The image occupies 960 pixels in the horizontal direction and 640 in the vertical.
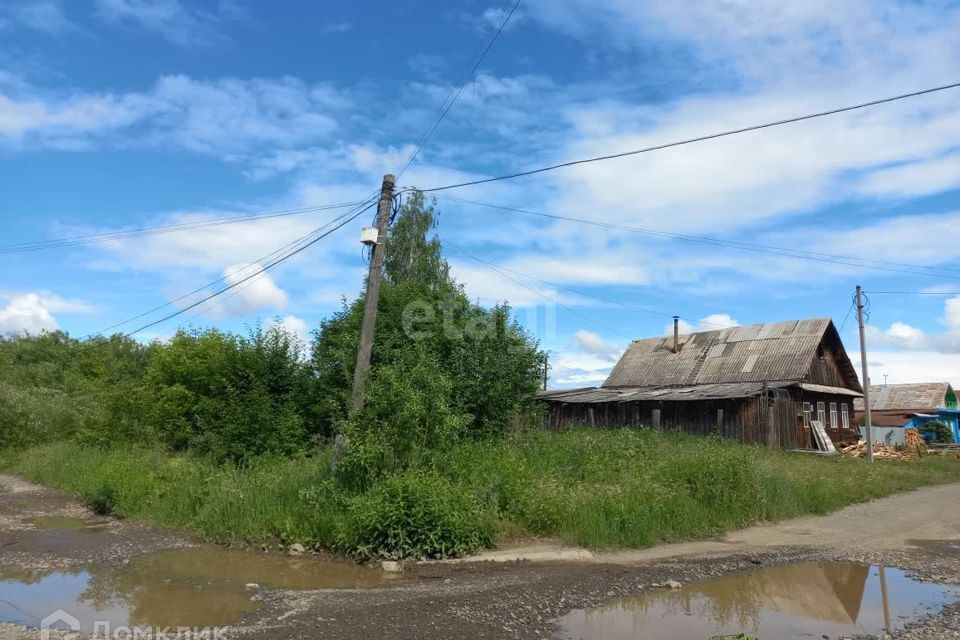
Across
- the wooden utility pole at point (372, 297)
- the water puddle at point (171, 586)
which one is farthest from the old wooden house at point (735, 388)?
the water puddle at point (171, 586)

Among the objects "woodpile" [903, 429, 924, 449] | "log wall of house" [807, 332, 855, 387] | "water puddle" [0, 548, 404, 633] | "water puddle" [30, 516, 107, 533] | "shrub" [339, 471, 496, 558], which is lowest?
"water puddle" [30, 516, 107, 533]

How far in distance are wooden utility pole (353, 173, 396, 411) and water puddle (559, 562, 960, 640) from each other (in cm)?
561

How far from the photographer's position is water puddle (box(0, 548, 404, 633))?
687cm

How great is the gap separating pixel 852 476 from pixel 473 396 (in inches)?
404

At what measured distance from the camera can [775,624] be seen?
6.79 meters

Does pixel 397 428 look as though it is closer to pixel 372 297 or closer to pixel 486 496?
pixel 486 496

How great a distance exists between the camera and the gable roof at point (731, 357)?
29391 millimetres

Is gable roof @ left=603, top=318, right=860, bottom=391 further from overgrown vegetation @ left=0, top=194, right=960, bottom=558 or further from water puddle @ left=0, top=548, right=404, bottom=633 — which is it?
water puddle @ left=0, top=548, right=404, bottom=633

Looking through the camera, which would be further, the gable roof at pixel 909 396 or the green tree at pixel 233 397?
the gable roof at pixel 909 396

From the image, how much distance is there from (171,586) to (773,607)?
7.08m

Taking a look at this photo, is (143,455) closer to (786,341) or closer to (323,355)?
(323,355)

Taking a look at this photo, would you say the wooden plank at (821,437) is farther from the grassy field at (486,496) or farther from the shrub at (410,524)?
the shrub at (410,524)

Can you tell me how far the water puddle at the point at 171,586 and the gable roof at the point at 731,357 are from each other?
78.5 ft

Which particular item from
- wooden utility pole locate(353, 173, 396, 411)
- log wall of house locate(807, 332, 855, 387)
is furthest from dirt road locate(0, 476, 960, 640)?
log wall of house locate(807, 332, 855, 387)
